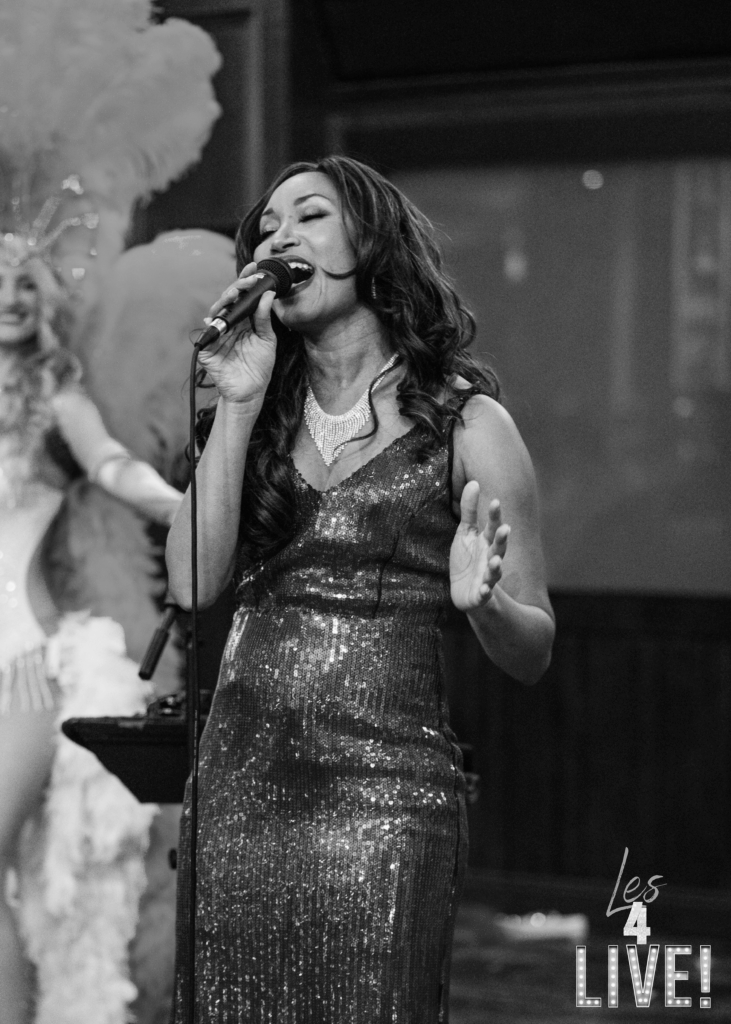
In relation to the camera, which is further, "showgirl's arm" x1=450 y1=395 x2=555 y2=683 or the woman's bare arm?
the woman's bare arm

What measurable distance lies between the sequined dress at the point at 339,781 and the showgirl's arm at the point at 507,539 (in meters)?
0.05

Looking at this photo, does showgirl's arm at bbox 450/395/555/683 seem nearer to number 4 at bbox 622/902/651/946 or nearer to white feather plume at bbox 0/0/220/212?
number 4 at bbox 622/902/651/946

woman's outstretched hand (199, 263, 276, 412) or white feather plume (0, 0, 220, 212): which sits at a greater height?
white feather plume (0, 0, 220, 212)

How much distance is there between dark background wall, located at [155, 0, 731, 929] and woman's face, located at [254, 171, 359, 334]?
2744mm

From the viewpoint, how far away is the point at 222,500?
1.66m

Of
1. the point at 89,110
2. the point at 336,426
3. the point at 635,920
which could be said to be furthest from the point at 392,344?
the point at 635,920

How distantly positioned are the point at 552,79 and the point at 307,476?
332cm

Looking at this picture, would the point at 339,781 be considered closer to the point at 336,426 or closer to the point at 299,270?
the point at 336,426

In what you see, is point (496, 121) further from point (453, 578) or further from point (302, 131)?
point (453, 578)

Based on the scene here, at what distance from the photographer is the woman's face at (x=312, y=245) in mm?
1680

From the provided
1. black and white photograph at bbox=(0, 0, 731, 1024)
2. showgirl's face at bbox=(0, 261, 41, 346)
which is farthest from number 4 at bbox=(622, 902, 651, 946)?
showgirl's face at bbox=(0, 261, 41, 346)

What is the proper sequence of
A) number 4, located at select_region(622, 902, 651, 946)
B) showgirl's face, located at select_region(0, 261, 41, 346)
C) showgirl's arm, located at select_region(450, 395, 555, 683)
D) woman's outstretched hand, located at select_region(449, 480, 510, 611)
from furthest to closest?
showgirl's face, located at select_region(0, 261, 41, 346) < number 4, located at select_region(622, 902, 651, 946) < showgirl's arm, located at select_region(450, 395, 555, 683) < woman's outstretched hand, located at select_region(449, 480, 510, 611)

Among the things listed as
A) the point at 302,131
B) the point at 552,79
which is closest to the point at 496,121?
the point at 552,79

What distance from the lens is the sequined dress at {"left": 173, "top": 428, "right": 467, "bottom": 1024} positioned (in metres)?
1.57
